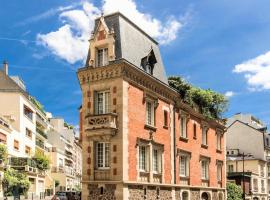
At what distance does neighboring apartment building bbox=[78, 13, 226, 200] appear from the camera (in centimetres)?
2948

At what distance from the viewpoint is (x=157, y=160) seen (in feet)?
112

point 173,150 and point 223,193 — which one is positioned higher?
point 173,150

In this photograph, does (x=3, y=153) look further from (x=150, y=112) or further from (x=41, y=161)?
(x=150, y=112)

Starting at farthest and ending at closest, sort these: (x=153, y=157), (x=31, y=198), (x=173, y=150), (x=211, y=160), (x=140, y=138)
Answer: (x=31, y=198) < (x=211, y=160) < (x=173, y=150) < (x=153, y=157) < (x=140, y=138)

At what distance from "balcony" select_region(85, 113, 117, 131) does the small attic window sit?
5.81 meters

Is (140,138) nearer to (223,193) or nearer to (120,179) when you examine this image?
(120,179)

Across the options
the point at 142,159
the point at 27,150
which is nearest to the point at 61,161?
the point at 27,150

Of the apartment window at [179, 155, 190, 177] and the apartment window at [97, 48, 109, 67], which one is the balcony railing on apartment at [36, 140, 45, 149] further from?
the apartment window at [97, 48, 109, 67]

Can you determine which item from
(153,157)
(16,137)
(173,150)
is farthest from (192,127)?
(16,137)

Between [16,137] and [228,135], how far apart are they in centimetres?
3771

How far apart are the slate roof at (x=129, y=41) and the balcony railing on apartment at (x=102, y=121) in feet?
13.7

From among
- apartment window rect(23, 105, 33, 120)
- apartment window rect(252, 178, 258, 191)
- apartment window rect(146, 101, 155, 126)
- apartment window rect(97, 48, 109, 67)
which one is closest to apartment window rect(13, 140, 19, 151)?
apartment window rect(23, 105, 33, 120)

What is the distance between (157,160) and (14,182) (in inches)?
1016

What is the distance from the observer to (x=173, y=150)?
36.5 meters
